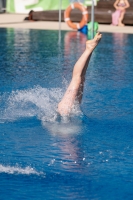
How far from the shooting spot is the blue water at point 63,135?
5293 mm

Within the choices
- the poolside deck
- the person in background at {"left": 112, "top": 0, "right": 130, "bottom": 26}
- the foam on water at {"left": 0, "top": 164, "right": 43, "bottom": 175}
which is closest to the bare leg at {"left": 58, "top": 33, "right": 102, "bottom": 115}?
the foam on water at {"left": 0, "top": 164, "right": 43, "bottom": 175}

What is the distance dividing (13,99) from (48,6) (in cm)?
2050

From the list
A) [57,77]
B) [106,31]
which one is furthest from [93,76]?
[106,31]

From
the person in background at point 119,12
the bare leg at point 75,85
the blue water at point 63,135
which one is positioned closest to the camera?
the blue water at point 63,135

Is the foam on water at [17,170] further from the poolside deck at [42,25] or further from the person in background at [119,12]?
the person in background at [119,12]

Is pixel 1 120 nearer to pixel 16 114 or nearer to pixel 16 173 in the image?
pixel 16 114

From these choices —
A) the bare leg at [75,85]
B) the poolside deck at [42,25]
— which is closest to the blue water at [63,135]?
the bare leg at [75,85]

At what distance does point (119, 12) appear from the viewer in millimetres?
22781

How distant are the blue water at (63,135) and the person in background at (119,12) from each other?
407 inches

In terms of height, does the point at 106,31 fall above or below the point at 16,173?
below

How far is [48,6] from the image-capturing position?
28766 millimetres

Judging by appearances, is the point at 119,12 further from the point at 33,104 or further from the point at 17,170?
the point at 17,170

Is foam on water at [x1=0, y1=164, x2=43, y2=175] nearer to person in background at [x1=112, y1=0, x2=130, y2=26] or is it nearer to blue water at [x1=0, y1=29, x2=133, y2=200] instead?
blue water at [x1=0, y1=29, x2=133, y2=200]

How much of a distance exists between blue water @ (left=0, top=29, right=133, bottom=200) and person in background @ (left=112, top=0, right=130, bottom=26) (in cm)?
1034
